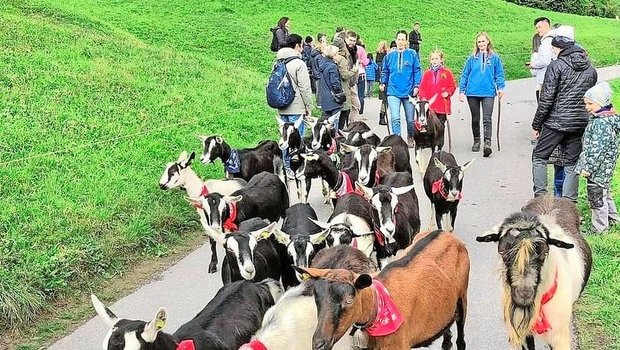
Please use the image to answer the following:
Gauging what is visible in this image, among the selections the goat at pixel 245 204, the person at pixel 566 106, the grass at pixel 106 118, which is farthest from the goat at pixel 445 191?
the grass at pixel 106 118

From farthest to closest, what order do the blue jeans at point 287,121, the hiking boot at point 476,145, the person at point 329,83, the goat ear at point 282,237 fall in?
the hiking boot at point 476,145 → the person at point 329,83 → the blue jeans at point 287,121 → the goat ear at point 282,237

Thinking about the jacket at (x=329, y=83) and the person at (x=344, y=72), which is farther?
the person at (x=344, y=72)

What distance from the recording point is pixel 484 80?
38.0 feet

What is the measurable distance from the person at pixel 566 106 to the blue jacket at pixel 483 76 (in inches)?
125

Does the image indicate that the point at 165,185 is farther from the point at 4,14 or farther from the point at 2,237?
the point at 4,14

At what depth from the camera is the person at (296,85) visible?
9602 mm

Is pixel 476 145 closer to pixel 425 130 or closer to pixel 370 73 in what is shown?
pixel 425 130

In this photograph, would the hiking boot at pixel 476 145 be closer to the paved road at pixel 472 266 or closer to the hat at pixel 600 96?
the paved road at pixel 472 266

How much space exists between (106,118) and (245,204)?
504cm

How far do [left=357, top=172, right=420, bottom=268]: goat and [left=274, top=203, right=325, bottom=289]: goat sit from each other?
0.59 metres

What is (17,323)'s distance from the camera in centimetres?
614

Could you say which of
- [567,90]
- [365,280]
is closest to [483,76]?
[567,90]

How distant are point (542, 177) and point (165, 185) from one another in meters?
4.67

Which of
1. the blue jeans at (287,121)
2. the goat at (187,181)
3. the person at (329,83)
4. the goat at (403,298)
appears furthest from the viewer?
the person at (329,83)
